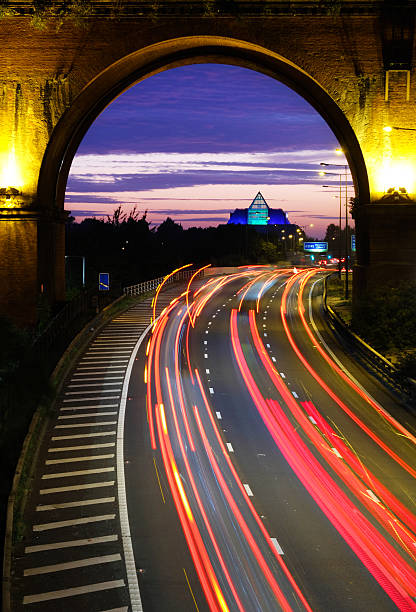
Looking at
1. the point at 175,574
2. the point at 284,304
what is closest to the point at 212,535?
the point at 175,574

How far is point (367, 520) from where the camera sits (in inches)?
561

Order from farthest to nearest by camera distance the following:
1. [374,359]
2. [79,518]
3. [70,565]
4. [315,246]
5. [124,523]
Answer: [315,246] < [374,359] < [79,518] < [124,523] < [70,565]

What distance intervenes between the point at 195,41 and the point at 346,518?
91.2 feet

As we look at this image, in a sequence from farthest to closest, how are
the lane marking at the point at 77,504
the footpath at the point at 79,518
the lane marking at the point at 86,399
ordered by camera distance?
the lane marking at the point at 86,399 < the lane marking at the point at 77,504 < the footpath at the point at 79,518

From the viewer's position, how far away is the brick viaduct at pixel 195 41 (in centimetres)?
3356

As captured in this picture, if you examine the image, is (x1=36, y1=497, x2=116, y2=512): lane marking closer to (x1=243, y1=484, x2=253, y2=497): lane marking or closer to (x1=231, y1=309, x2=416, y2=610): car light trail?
(x1=243, y1=484, x2=253, y2=497): lane marking

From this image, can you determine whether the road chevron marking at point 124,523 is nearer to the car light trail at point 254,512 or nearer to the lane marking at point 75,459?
the lane marking at point 75,459

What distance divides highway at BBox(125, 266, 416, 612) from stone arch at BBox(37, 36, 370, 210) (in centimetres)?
1083

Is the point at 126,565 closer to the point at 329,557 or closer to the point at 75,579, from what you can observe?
the point at 75,579

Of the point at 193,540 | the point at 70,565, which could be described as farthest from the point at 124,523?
the point at 70,565

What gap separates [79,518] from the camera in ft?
49.3

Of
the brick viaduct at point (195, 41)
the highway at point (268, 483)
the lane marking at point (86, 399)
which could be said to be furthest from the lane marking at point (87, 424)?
the brick viaduct at point (195, 41)

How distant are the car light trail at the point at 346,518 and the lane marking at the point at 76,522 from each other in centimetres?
473

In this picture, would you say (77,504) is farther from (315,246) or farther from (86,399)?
(315,246)
